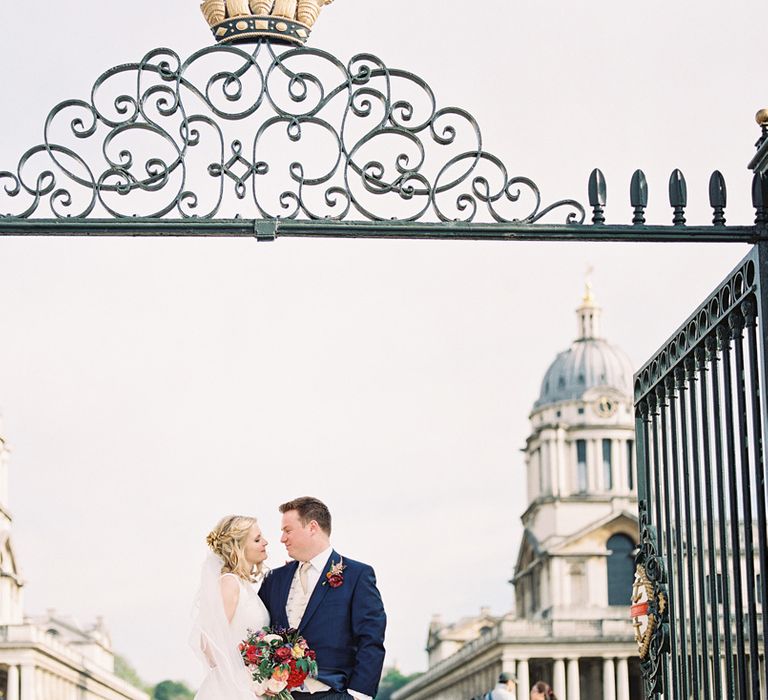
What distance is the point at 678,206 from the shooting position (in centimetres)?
775

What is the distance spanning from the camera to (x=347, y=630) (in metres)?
8.52

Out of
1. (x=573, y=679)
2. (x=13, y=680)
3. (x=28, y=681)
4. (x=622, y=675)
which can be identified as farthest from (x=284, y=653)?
(x=573, y=679)

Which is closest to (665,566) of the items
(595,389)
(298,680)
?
(298,680)

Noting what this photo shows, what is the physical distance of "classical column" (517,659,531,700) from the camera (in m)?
74.0

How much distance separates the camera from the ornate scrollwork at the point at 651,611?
8453mm

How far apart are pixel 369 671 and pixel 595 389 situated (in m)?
78.2

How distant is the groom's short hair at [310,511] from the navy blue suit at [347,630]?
150mm

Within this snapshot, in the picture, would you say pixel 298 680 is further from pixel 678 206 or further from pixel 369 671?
pixel 678 206

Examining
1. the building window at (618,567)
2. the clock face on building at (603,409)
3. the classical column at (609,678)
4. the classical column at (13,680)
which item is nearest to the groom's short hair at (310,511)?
the classical column at (13,680)

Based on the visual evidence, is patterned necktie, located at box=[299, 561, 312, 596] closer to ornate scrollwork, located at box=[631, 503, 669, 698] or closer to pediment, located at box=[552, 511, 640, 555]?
ornate scrollwork, located at box=[631, 503, 669, 698]

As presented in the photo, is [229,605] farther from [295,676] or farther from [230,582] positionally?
[295,676]

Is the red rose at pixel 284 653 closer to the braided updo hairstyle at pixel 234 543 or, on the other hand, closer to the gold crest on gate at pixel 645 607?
the braided updo hairstyle at pixel 234 543

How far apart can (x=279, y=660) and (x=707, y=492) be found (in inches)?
81.4

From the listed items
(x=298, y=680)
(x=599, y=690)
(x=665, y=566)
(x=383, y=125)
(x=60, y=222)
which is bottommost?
(x=298, y=680)
